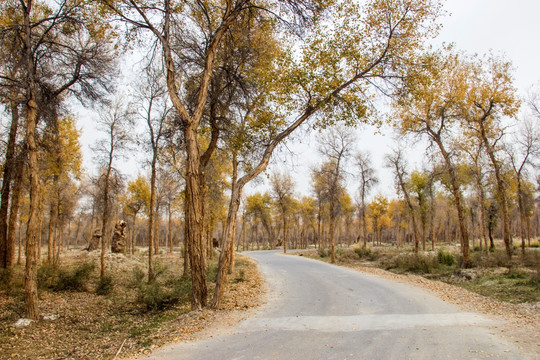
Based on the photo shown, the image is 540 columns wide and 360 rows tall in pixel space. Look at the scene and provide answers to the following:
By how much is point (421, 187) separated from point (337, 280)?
1967 centimetres

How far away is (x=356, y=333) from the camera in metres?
5.79

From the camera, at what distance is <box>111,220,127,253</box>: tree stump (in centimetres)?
2497

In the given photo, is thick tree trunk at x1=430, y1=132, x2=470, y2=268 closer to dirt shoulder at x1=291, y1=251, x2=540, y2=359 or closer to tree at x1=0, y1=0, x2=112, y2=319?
dirt shoulder at x1=291, y1=251, x2=540, y2=359

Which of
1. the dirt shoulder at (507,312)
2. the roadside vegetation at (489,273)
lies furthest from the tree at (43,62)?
the roadside vegetation at (489,273)

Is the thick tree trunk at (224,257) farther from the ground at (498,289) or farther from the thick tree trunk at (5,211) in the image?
the thick tree trunk at (5,211)

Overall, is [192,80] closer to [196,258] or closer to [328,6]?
[328,6]

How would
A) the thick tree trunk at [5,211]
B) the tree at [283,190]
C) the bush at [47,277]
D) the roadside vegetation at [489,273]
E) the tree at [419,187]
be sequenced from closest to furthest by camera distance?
the roadside vegetation at [489,273]
the bush at [47,277]
the thick tree trunk at [5,211]
the tree at [419,187]
the tree at [283,190]

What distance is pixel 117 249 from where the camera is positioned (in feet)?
82.0

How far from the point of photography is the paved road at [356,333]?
482cm

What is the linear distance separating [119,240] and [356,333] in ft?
78.2

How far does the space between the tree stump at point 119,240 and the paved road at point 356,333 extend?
1976 centimetres

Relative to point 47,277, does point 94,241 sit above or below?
above

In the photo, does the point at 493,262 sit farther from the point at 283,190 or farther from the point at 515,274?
the point at 283,190

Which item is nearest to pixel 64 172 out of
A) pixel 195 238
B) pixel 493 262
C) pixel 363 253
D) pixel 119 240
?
pixel 119 240
